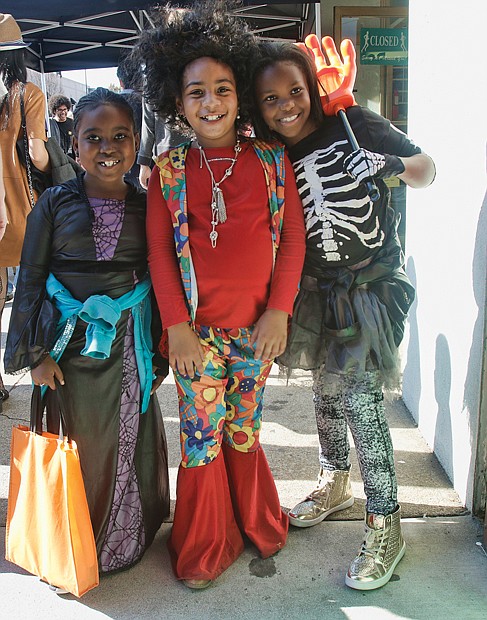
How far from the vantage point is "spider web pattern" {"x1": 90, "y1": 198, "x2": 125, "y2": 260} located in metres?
2.03

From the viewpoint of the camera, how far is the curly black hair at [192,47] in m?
1.98

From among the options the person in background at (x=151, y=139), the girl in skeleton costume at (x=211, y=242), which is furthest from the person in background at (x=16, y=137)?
the girl in skeleton costume at (x=211, y=242)

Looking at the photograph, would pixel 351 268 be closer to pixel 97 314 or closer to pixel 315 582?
pixel 97 314

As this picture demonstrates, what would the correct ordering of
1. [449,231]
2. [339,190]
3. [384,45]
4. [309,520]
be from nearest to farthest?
1. [339,190]
2. [309,520]
3. [449,231]
4. [384,45]

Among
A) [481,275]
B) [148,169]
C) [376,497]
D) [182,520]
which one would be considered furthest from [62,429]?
[148,169]

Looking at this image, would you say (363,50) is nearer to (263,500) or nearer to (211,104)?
(211,104)

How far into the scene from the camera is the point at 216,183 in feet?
6.43

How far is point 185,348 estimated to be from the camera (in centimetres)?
199

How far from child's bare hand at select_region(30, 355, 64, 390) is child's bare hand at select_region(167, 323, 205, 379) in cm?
38

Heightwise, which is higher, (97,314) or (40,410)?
(97,314)

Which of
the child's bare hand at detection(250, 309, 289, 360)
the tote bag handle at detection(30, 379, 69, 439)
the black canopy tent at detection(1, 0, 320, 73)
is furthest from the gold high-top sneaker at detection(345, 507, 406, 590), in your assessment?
the black canopy tent at detection(1, 0, 320, 73)

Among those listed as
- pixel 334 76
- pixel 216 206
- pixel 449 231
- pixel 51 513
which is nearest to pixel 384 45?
pixel 449 231

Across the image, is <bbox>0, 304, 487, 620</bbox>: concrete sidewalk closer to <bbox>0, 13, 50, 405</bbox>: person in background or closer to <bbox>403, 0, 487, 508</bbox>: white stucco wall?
<bbox>403, 0, 487, 508</bbox>: white stucco wall

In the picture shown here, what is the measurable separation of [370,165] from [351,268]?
370 millimetres
